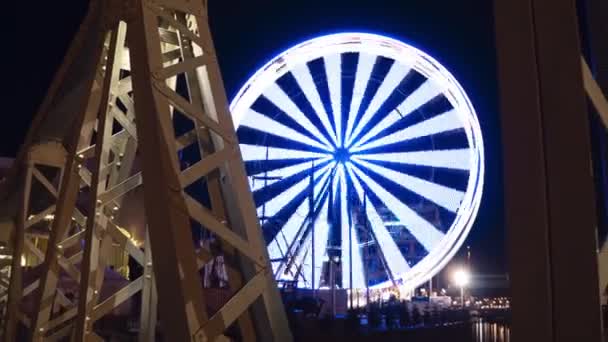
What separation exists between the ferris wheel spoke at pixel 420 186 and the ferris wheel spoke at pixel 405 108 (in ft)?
2.85

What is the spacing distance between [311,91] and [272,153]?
2.13m

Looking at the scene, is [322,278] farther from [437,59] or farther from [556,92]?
[556,92]

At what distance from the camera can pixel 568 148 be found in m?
1.52

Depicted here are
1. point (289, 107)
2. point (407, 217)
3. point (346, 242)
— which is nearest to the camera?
point (346, 242)

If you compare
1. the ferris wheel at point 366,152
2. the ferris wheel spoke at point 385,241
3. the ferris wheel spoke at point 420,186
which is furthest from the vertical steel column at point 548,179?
the ferris wheel spoke at point 420,186

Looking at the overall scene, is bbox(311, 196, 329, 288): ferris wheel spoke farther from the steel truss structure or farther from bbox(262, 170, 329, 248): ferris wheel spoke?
the steel truss structure

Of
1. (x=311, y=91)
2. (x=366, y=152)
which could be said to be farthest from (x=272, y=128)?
(x=366, y=152)

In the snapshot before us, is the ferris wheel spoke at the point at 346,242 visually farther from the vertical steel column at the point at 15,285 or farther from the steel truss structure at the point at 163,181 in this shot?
the steel truss structure at the point at 163,181

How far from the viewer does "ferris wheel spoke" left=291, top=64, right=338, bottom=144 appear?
17844mm

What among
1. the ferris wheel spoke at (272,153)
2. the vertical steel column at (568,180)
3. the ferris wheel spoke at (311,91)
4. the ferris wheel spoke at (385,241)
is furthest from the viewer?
the ferris wheel spoke at (311,91)

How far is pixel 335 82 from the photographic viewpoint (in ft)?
59.0

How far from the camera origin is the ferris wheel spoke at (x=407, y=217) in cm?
1698

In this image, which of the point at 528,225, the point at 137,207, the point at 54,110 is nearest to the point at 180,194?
the point at 528,225

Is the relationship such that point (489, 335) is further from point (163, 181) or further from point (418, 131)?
point (418, 131)
